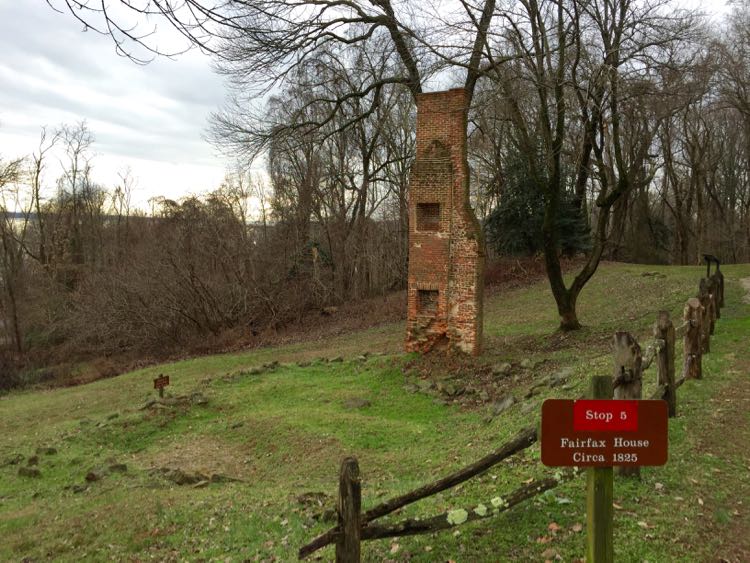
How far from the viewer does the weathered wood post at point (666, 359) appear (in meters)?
6.34

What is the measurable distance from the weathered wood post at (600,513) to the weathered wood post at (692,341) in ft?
17.6

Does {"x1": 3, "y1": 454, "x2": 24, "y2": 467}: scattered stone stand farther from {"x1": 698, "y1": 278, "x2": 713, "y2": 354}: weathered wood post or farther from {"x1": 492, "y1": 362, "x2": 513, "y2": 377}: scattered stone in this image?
{"x1": 698, "y1": 278, "x2": 713, "y2": 354}: weathered wood post

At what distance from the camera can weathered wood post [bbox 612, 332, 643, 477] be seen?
4781 mm

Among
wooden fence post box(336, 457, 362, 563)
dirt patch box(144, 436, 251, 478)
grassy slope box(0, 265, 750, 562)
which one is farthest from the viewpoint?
dirt patch box(144, 436, 251, 478)

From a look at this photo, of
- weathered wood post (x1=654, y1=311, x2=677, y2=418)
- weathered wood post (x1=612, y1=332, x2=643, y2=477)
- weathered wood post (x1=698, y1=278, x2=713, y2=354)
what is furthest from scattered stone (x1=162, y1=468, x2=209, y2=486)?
weathered wood post (x1=698, y1=278, x2=713, y2=354)

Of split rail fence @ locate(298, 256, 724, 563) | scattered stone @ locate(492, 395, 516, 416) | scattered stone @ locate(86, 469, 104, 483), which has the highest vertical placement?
split rail fence @ locate(298, 256, 724, 563)

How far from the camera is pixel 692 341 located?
7.96m

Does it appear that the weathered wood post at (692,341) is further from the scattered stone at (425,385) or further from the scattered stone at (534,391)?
the scattered stone at (425,385)

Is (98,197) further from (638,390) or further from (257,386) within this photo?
(638,390)

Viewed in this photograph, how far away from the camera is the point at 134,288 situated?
26.5 metres

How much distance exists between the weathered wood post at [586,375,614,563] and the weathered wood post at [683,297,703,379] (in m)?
5.38

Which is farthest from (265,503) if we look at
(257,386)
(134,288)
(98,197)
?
(98,197)

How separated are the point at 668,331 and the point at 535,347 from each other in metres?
8.86

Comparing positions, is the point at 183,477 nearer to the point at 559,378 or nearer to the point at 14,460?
the point at 14,460
